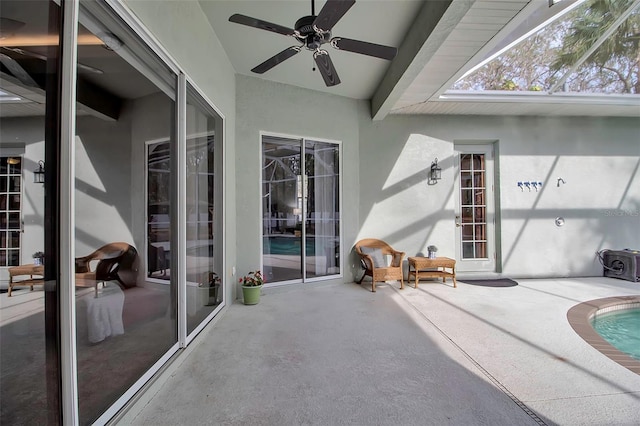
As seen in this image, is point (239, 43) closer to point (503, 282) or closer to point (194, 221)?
point (194, 221)

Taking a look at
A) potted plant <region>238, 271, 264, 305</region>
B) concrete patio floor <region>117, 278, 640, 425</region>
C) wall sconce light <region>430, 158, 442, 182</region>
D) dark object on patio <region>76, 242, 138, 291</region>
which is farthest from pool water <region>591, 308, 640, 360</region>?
dark object on patio <region>76, 242, 138, 291</region>

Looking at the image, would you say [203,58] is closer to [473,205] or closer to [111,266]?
[111,266]

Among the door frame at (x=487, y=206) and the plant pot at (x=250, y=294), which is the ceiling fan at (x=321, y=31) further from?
the door frame at (x=487, y=206)

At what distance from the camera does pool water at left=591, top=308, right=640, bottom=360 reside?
3.20 metres

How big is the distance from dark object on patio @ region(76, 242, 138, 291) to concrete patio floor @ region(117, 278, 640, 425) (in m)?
0.78

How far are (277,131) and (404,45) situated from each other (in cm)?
218

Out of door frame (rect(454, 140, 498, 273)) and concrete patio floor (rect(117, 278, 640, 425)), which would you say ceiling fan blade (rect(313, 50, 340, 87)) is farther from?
door frame (rect(454, 140, 498, 273))

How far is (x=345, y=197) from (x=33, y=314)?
4.46 meters

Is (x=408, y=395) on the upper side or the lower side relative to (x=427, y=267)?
lower

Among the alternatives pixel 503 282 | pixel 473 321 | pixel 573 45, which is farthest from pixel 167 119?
pixel 503 282

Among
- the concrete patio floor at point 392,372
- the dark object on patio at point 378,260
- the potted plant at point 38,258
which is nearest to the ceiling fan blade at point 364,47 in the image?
the potted plant at point 38,258

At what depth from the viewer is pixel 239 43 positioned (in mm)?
3604

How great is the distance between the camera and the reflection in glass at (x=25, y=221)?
3.84ft

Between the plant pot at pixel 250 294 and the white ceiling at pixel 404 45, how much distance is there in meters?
3.12
